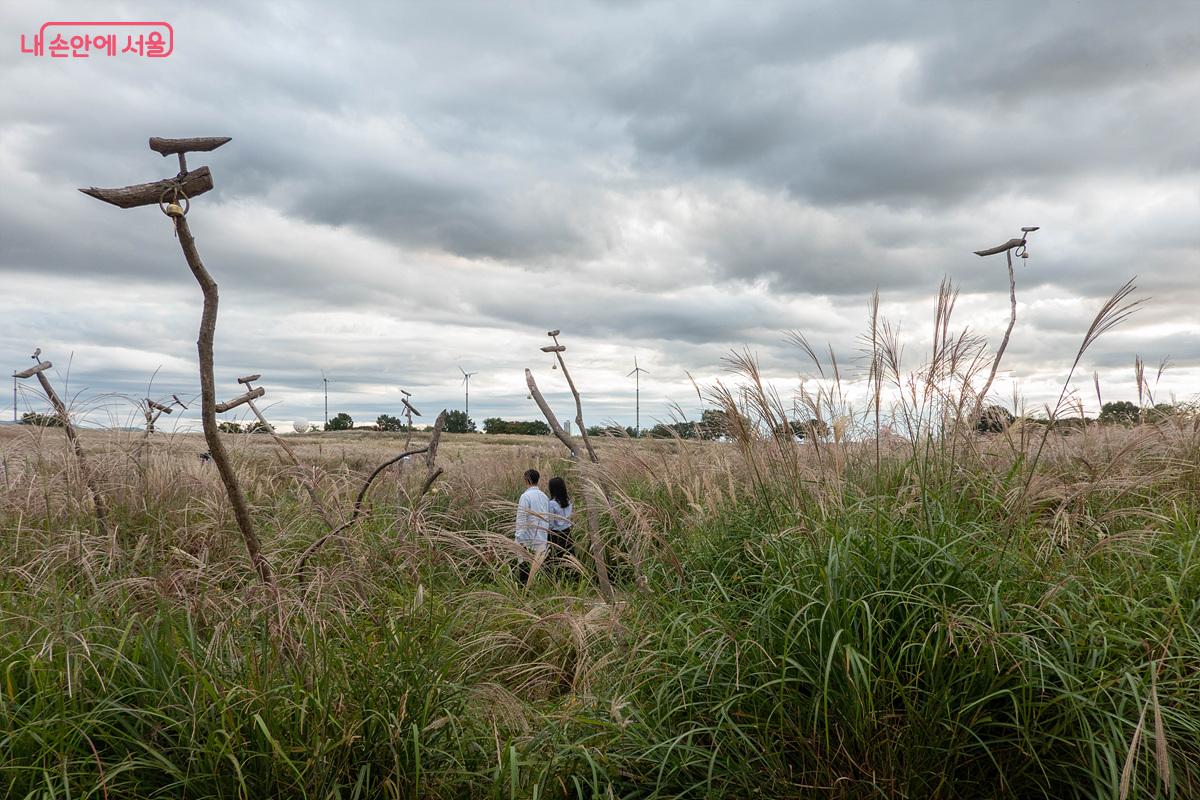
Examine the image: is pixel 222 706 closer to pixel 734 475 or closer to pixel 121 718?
pixel 121 718

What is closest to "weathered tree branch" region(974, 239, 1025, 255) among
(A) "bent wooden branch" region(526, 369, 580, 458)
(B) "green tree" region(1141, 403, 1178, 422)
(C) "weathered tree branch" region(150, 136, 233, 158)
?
(B) "green tree" region(1141, 403, 1178, 422)

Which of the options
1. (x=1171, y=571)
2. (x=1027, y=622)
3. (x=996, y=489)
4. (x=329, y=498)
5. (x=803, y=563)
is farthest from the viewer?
(x=329, y=498)

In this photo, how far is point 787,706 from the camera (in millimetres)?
2697

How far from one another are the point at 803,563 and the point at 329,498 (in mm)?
2970

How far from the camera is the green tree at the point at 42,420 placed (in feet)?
18.6

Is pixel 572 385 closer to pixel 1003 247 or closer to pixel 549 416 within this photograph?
pixel 549 416

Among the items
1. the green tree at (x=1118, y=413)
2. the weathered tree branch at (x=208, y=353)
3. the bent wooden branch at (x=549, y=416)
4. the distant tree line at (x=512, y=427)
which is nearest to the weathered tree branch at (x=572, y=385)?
the bent wooden branch at (x=549, y=416)

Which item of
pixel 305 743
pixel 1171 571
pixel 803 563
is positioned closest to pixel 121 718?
pixel 305 743

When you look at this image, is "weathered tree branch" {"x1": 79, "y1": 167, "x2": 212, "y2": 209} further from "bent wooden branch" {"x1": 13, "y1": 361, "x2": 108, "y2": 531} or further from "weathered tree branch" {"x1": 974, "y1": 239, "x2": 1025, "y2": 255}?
"weathered tree branch" {"x1": 974, "y1": 239, "x2": 1025, "y2": 255}

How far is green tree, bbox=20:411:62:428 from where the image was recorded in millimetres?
5656

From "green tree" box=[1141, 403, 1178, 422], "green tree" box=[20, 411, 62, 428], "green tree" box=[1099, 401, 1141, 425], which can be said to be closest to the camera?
"green tree" box=[20, 411, 62, 428]

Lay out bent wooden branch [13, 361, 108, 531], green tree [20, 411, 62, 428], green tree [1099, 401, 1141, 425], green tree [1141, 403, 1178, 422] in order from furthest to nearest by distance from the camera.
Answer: green tree [1099, 401, 1141, 425] → green tree [1141, 403, 1178, 422] → green tree [20, 411, 62, 428] → bent wooden branch [13, 361, 108, 531]

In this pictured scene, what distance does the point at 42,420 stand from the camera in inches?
229

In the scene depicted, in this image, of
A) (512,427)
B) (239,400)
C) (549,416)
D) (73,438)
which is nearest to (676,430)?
(549,416)
